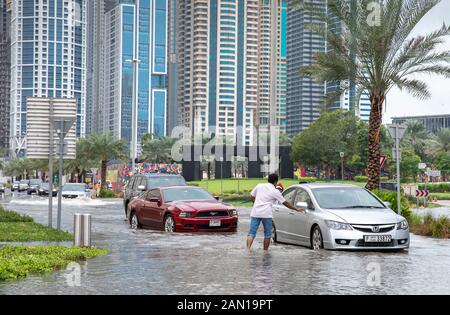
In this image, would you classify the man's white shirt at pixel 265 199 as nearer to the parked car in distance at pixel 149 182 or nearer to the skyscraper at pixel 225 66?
the parked car in distance at pixel 149 182

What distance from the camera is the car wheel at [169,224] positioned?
2175cm

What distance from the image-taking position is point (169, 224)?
22016 mm

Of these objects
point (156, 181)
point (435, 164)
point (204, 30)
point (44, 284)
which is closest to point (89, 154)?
point (156, 181)

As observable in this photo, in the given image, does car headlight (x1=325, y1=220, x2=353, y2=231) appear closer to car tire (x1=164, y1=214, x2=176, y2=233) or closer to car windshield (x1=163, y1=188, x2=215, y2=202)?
car tire (x1=164, y1=214, x2=176, y2=233)

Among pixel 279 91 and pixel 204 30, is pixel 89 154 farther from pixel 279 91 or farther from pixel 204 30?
pixel 204 30

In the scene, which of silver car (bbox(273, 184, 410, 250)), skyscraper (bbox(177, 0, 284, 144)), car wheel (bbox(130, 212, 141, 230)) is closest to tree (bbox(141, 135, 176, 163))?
skyscraper (bbox(177, 0, 284, 144))

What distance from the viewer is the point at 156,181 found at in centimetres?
2838

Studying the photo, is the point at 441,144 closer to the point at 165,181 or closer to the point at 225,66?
the point at 225,66

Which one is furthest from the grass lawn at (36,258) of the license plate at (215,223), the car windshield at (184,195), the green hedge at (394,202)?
the green hedge at (394,202)

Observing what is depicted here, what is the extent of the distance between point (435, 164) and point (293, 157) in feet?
71.3

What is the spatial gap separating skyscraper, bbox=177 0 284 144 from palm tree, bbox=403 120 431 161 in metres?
30.5

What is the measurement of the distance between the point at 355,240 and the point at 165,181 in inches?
539

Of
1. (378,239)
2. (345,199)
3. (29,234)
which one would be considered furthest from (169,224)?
(378,239)

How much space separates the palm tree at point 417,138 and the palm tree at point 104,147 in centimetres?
5216
